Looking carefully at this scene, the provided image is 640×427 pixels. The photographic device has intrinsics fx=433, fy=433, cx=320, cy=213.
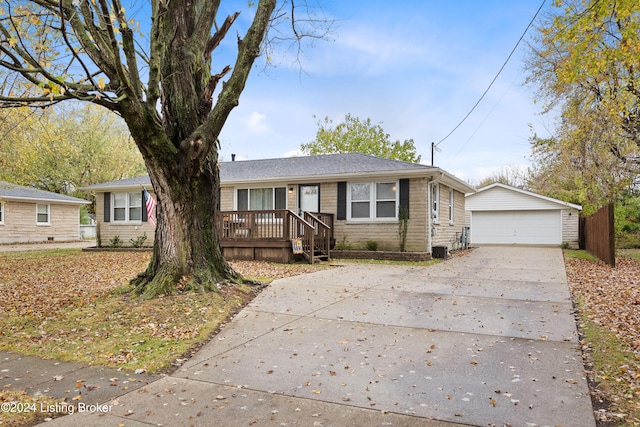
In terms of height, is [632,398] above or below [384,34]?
below

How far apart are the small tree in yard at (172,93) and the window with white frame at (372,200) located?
801cm

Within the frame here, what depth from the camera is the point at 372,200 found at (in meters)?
15.5

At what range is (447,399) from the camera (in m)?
3.61

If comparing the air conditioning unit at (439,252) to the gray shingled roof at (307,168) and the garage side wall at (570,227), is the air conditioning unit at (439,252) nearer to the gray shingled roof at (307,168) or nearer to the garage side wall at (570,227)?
the gray shingled roof at (307,168)

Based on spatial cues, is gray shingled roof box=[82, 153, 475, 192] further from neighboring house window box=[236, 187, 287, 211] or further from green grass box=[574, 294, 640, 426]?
green grass box=[574, 294, 640, 426]

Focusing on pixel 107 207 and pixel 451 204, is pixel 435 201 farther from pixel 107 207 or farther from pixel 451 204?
pixel 107 207

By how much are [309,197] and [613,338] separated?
12220 mm

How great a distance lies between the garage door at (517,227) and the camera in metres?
23.5

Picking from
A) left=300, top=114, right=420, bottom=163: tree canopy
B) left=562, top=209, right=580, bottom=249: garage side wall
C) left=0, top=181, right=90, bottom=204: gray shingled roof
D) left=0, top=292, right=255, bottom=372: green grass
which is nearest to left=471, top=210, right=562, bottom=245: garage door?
left=562, top=209, right=580, bottom=249: garage side wall

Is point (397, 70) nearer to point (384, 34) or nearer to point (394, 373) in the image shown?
point (384, 34)

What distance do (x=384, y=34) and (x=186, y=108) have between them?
8695 mm

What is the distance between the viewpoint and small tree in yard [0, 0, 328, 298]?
256 inches

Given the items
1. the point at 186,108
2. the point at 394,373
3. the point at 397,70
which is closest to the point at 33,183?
the point at 397,70

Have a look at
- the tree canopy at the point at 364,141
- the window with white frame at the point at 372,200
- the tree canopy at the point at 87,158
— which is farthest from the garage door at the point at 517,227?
the tree canopy at the point at 87,158
